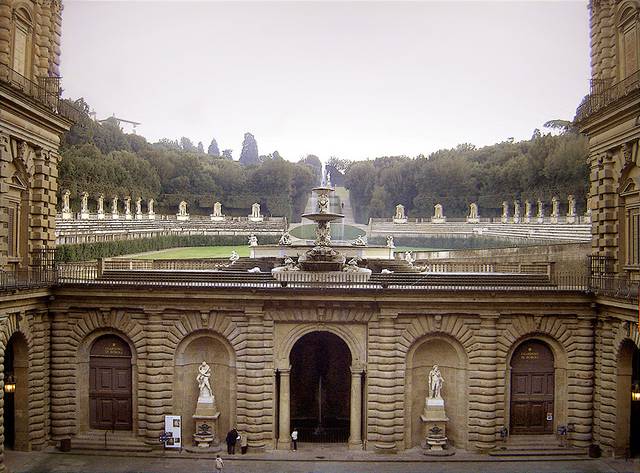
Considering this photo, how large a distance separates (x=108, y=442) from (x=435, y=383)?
11.3 m

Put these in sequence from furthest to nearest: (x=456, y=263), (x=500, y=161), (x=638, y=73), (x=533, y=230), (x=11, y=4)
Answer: (x=500, y=161)
(x=533, y=230)
(x=456, y=263)
(x=11, y=4)
(x=638, y=73)

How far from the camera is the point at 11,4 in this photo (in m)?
19.4

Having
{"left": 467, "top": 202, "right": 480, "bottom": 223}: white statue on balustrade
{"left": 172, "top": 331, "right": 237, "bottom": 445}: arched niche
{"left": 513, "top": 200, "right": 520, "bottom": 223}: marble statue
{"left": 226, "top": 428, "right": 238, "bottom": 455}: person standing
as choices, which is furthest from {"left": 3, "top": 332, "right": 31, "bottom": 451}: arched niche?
{"left": 467, "top": 202, "right": 480, "bottom": 223}: white statue on balustrade

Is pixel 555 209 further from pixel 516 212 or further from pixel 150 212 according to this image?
pixel 150 212

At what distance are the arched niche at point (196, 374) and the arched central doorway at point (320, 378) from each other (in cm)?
370

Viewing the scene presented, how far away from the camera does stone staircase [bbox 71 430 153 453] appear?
66.2 feet

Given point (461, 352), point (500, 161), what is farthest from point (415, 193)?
point (461, 352)

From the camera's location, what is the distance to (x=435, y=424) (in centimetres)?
2022

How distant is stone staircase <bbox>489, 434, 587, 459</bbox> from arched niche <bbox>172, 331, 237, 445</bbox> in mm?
8997

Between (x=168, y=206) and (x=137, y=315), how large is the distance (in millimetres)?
59507

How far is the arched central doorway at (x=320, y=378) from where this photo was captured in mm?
24172

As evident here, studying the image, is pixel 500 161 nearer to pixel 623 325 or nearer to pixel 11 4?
pixel 623 325

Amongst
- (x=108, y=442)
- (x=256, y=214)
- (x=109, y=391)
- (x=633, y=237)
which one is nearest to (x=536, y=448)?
(x=633, y=237)

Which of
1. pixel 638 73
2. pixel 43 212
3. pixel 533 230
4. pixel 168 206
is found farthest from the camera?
pixel 168 206
